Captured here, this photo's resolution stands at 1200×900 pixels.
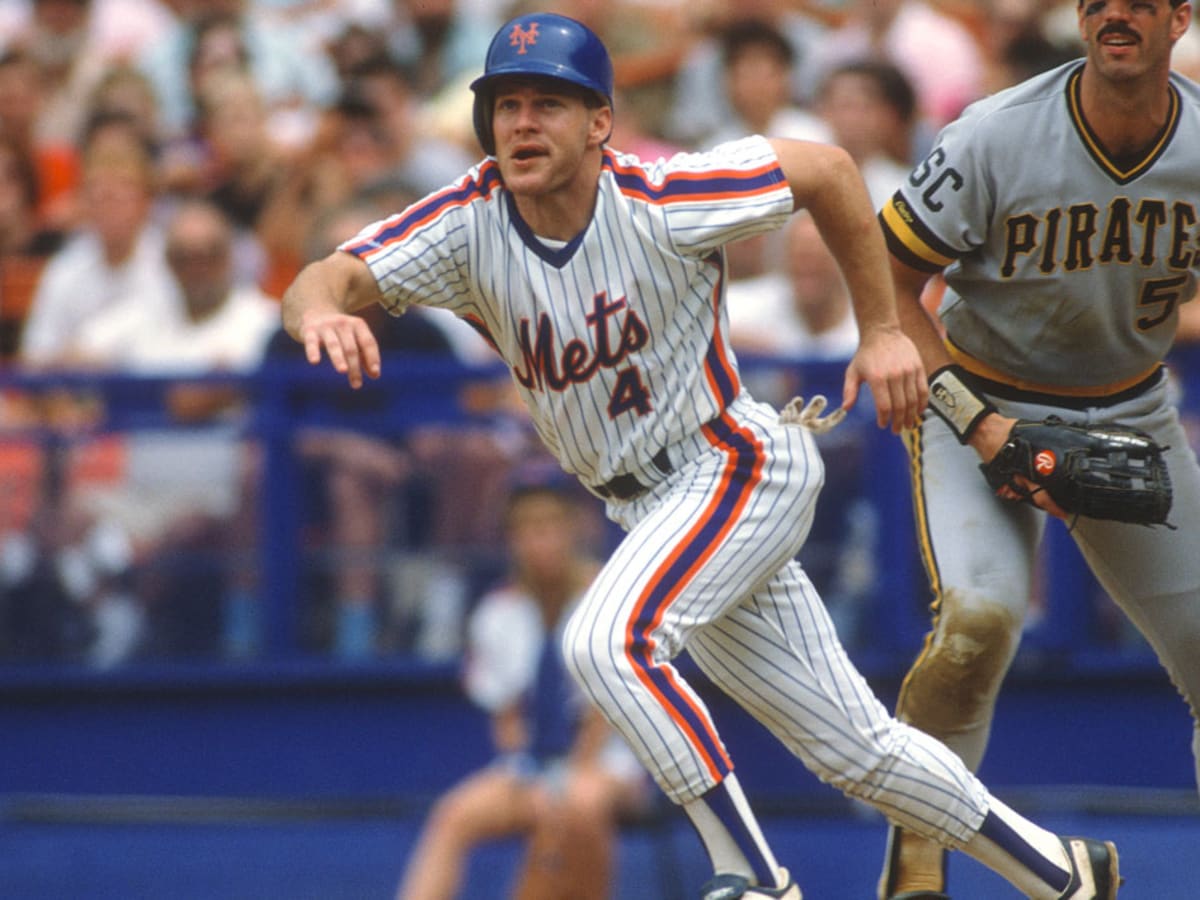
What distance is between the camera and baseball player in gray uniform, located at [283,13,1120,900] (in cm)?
443

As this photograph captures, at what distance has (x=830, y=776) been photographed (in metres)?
4.64

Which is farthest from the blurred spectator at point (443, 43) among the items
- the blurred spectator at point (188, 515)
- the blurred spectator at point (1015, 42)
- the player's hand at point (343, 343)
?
the player's hand at point (343, 343)

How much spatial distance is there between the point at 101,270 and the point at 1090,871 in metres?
5.48

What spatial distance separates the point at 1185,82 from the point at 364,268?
194cm

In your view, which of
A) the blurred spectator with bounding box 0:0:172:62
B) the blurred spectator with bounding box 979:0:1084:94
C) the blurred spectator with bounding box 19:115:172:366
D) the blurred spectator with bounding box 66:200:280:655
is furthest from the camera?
the blurred spectator with bounding box 0:0:172:62

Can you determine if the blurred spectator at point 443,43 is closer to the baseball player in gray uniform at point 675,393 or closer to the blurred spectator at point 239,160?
the blurred spectator at point 239,160

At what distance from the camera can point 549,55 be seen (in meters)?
4.40

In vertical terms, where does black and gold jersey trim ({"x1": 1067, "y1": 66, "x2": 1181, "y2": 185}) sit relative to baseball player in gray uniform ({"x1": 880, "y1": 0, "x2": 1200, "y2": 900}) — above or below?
above

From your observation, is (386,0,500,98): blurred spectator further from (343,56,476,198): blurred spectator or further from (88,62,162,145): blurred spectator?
(88,62,162,145): blurred spectator

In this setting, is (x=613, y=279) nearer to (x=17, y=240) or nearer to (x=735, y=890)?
(x=735, y=890)

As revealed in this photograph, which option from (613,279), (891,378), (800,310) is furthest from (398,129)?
(891,378)

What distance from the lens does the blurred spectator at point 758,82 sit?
886 cm

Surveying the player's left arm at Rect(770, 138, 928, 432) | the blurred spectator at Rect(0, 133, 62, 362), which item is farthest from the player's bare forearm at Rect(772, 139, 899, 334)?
the blurred spectator at Rect(0, 133, 62, 362)

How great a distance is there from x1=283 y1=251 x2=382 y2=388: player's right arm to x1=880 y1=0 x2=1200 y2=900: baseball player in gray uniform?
128 cm
